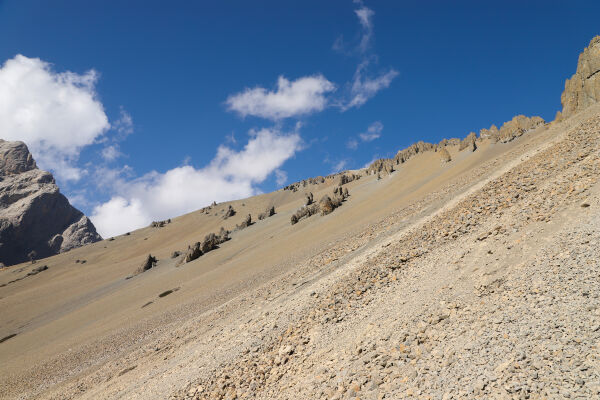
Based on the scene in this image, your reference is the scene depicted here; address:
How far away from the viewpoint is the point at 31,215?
143000mm

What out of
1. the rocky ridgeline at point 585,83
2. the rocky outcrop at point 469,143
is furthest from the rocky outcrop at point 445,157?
the rocky ridgeline at point 585,83

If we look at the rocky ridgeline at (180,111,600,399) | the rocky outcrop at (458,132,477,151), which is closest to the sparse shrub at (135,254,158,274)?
the rocky ridgeline at (180,111,600,399)

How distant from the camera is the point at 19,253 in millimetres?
137875

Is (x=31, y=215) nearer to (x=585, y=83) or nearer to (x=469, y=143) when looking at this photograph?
(x=469, y=143)

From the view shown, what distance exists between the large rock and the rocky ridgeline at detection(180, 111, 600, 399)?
103 ft

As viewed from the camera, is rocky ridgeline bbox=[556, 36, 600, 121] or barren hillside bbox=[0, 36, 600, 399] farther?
rocky ridgeline bbox=[556, 36, 600, 121]

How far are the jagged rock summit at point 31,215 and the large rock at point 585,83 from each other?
17254 centimetres

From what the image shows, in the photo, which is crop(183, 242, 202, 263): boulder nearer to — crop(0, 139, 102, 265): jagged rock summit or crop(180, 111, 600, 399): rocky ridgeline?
crop(180, 111, 600, 399): rocky ridgeline

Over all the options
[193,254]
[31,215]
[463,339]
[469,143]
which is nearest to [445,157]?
[469,143]

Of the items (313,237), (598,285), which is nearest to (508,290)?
(598,285)

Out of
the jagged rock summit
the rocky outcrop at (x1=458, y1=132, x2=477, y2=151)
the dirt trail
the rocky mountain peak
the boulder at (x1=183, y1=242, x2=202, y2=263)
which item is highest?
the rocky mountain peak

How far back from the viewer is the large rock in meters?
32.7

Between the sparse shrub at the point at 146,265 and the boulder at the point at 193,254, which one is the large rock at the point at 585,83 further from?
the sparse shrub at the point at 146,265

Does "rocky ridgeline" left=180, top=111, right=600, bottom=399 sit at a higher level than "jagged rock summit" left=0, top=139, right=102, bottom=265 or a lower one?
lower
